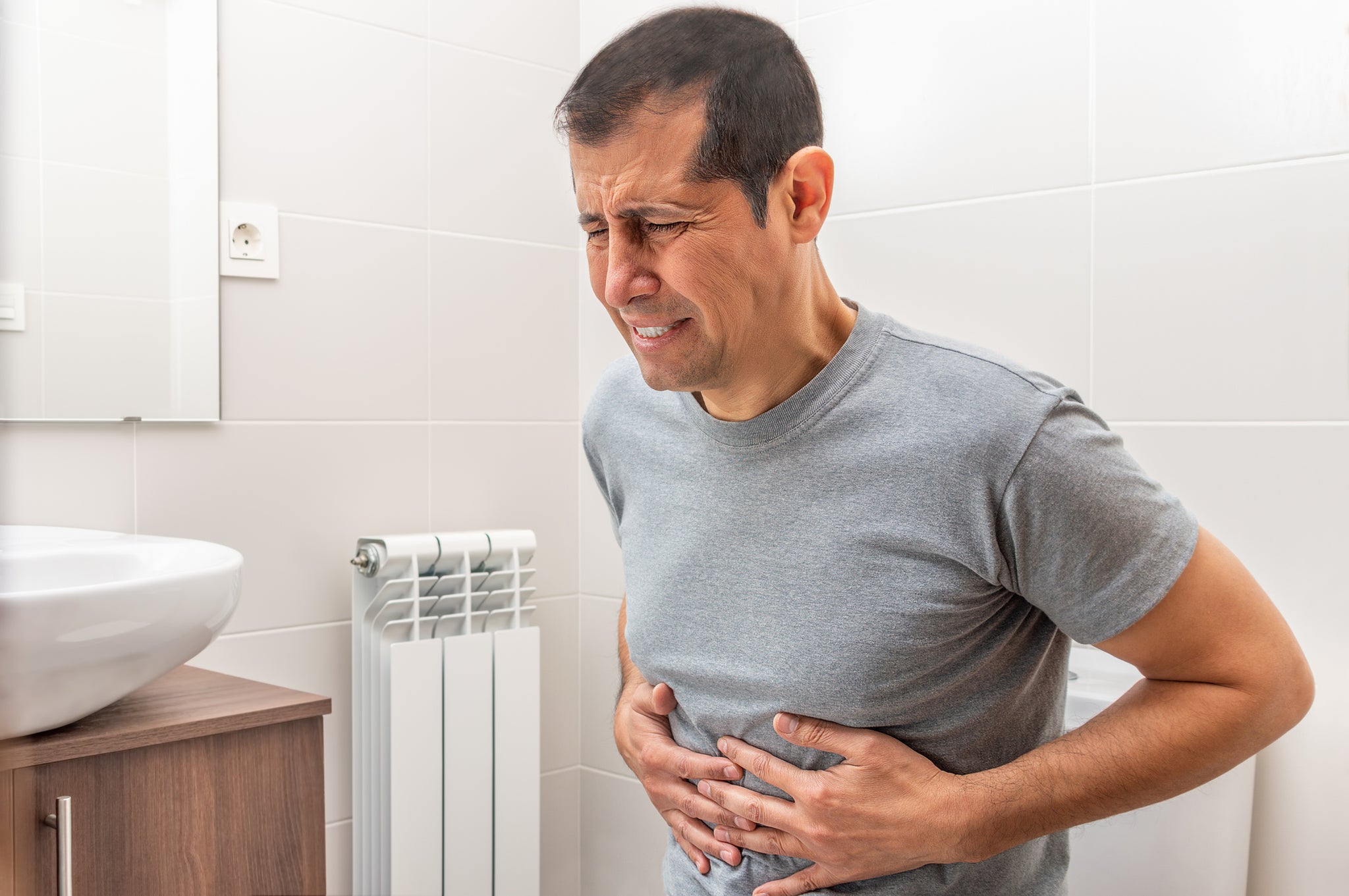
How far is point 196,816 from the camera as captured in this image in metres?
1.12

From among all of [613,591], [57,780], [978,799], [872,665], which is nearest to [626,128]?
[872,665]

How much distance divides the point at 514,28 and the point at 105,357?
988mm

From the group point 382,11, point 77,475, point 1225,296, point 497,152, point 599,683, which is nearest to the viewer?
point 1225,296

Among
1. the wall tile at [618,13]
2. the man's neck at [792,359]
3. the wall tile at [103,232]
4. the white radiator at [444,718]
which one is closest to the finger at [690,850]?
the man's neck at [792,359]

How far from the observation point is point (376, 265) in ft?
5.87

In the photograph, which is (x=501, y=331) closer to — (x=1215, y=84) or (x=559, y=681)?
(x=559, y=681)

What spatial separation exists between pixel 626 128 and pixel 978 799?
0.64 meters

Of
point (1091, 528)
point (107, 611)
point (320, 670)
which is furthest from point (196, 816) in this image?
point (1091, 528)

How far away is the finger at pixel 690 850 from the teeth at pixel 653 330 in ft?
1.59

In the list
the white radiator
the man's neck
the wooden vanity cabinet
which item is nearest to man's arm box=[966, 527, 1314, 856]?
the man's neck

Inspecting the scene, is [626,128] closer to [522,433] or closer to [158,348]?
[158,348]

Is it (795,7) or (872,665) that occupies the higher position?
(795,7)

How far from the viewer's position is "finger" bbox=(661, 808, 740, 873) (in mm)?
997

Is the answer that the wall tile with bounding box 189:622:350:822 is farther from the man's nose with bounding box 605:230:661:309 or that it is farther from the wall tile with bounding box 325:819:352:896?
the man's nose with bounding box 605:230:661:309
